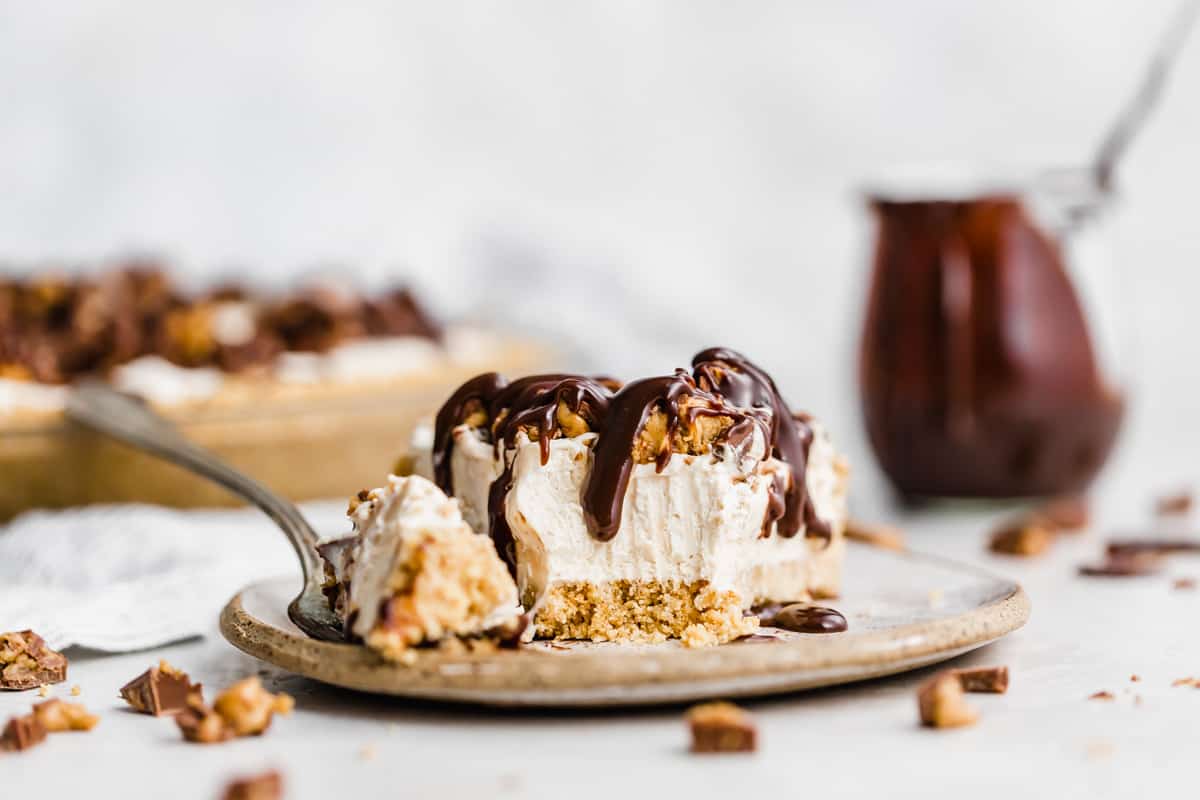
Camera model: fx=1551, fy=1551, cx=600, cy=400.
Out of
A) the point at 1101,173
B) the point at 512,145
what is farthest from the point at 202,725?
the point at 512,145

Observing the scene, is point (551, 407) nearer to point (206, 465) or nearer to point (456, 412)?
point (456, 412)

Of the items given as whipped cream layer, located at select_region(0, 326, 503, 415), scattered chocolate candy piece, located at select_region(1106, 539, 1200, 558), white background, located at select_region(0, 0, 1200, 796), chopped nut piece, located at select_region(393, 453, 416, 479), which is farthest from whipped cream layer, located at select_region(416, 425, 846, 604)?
white background, located at select_region(0, 0, 1200, 796)

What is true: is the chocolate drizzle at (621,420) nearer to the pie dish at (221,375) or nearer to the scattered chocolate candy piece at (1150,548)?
the scattered chocolate candy piece at (1150,548)

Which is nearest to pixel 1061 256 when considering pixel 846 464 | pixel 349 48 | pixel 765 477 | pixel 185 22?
pixel 846 464

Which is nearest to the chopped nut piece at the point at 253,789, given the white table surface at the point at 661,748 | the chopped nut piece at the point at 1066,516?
the white table surface at the point at 661,748

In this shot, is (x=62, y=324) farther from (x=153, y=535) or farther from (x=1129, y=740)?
(x=1129, y=740)

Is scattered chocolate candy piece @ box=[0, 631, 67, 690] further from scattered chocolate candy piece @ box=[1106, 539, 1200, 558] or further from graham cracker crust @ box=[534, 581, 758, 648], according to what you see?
scattered chocolate candy piece @ box=[1106, 539, 1200, 558]

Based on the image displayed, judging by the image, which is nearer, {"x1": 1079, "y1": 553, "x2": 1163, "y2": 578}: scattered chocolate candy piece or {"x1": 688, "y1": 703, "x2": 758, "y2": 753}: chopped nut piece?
{"x1": 688, "y1": 703, "x2": 758, "y2": 753}: chopped nut piece
